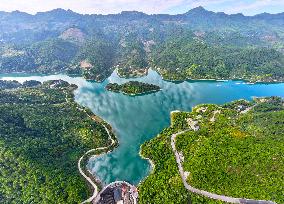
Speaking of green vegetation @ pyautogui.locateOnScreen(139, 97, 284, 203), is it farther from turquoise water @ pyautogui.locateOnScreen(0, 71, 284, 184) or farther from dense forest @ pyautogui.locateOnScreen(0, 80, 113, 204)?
dense forest @ pyautogui.locateOnScreen(0, 80, 113, 204)

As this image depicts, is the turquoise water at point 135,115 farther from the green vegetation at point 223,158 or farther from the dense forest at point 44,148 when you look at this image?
the dense forest at point 44,148

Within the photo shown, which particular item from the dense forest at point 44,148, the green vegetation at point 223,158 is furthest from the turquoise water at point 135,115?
the dense forest at point 44,148

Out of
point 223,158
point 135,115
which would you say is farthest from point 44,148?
point 223,158

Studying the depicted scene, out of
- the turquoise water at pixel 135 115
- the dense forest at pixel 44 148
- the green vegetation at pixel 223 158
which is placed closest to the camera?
the green vegetation at pixel 223 158

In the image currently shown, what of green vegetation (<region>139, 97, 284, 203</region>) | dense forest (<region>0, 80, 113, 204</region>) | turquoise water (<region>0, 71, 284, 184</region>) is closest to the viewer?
green vegetation (<region>139, 97, 284, 203</region>)

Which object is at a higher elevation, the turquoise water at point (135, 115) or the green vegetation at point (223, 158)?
the green vegetation at point (223, 158)

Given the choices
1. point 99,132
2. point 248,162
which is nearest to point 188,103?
point 99,132

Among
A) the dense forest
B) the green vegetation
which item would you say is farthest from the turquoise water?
the dense forest
